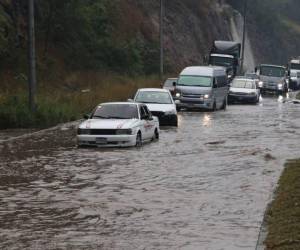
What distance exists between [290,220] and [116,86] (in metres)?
32.9

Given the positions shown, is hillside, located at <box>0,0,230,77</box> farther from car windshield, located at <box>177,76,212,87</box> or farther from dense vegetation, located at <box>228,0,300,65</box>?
dense vegetation, located at <box>228,0,300,65</box>

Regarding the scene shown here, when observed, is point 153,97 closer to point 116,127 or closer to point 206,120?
point 206,120

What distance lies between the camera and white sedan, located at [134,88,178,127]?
30094 millimetres

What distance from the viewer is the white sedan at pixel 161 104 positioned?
3009cm

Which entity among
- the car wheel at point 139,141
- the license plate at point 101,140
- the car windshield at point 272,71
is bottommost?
the car windshield at point 272,71

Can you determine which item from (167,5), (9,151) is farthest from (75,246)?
(167,5)

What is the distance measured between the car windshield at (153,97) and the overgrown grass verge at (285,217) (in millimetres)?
15421

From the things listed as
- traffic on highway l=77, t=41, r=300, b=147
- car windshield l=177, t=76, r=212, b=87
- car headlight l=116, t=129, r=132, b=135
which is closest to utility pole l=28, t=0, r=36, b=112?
traffic on highway l=77, t=41, r=300, b=147

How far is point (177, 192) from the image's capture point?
14.5 metres

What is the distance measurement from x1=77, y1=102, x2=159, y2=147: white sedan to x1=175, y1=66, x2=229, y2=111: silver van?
15.8 meters

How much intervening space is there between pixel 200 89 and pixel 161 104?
10214mm

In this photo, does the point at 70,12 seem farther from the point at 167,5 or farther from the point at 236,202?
the point at 236,202

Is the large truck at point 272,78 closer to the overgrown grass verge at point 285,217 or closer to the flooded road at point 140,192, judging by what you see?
the flooded road at point 140,192

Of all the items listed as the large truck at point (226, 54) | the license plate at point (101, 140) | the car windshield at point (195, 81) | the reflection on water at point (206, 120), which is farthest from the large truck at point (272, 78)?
the license plate at point (101, 140)
